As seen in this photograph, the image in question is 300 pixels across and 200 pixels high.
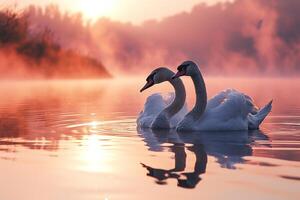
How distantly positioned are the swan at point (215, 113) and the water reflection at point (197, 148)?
242 mm

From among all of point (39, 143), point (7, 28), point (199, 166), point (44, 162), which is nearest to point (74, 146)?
point (39, 143)

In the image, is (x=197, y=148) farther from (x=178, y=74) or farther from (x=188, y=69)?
(x=188, y=69)

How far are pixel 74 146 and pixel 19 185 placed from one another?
3.59 m

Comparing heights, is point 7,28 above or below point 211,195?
above

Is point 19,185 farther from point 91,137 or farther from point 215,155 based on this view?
point 91,137

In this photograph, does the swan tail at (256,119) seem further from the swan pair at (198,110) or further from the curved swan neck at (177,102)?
the curved swan neck at (177,102)

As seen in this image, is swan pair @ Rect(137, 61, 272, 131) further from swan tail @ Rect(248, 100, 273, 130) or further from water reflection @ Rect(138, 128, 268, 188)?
water reflection @ Rect(138, 128, 268, 188)

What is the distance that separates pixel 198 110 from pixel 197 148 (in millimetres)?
3009

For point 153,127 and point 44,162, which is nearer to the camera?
point 44,162

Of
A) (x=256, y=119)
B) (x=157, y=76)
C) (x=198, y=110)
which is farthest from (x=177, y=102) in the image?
(x=256, y=119)

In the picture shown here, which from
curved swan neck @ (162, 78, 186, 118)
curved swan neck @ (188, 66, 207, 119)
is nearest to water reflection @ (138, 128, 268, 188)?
curved swan neck @ (188, 66, 207, 119)

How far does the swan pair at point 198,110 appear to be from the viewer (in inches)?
559

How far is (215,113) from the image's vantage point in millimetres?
14305

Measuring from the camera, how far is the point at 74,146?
1165 cm
